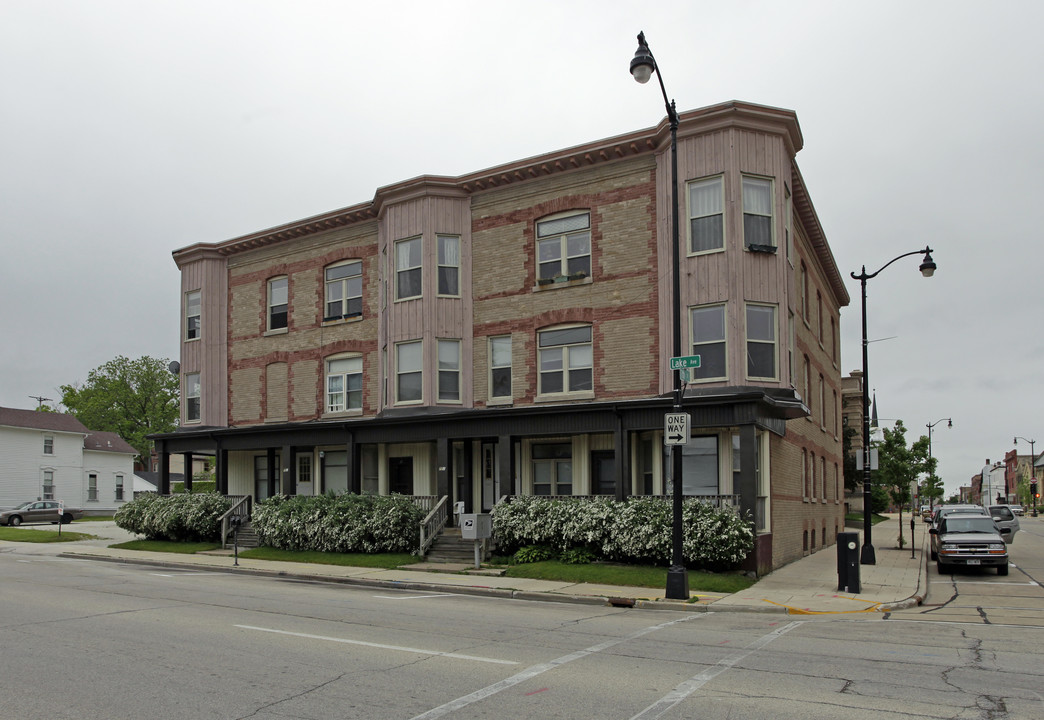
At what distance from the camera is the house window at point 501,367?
25.1 meters

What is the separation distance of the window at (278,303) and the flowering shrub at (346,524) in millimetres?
7606

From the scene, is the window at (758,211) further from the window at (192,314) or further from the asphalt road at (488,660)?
the window at (192,314)

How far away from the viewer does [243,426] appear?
101 ft

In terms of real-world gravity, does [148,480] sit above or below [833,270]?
below

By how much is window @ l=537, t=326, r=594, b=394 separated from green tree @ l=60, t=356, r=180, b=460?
225 feet

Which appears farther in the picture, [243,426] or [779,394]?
[243,426]

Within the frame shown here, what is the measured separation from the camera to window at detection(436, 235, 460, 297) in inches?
1020

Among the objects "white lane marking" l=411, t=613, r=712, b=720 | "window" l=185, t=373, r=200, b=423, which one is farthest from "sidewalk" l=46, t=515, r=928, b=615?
"window" l=185, t=373, r=200, b=423

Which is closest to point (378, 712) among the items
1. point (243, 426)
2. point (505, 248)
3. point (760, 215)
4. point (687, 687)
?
point (687, 687)

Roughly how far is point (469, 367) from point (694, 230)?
788 centimetres

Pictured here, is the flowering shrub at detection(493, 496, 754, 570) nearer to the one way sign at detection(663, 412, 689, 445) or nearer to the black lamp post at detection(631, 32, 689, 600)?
the black lamp post at detection(631, 32, 689, 600)

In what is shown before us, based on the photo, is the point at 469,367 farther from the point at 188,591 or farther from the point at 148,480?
the point at 148,480

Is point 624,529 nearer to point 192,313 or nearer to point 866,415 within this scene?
point 866,415

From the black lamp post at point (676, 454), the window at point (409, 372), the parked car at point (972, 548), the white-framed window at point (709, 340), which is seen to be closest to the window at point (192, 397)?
the window at point (409, 372)
